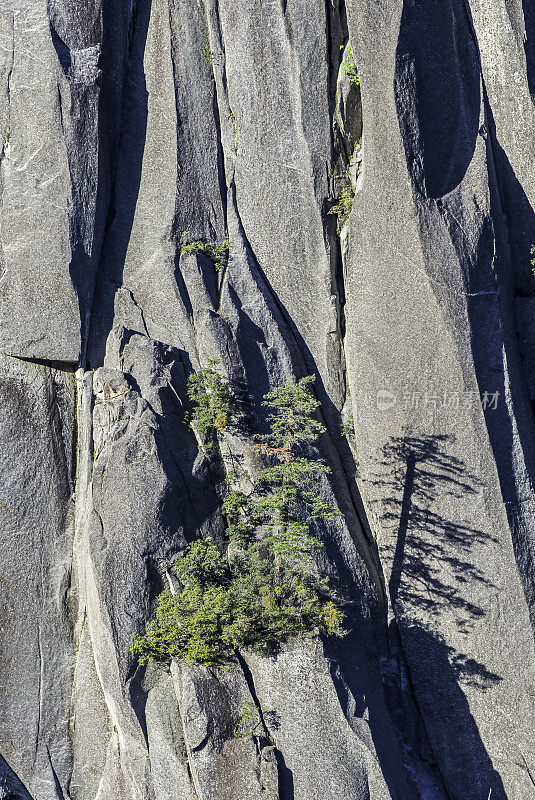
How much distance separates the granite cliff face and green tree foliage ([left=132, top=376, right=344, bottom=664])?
1.27 feet

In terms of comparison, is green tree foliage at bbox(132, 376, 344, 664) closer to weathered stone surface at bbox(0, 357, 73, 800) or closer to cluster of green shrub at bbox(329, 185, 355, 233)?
weathered stone surface at bbox(0, 357, 73, 800)

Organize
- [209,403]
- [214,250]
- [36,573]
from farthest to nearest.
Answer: [214,250], [36,573], [209,403]

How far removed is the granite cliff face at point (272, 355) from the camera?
13.7 meters

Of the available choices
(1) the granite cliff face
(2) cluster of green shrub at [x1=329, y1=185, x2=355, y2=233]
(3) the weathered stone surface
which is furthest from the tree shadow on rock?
(3) the weathered stone surface

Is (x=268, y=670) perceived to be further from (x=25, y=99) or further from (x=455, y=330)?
(x=25, y=99)

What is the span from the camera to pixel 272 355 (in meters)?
14.9

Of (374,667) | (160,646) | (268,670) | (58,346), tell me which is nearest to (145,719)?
(160,646)

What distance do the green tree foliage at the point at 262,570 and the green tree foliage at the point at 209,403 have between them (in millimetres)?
780

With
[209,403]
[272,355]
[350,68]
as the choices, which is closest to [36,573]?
[209,403]

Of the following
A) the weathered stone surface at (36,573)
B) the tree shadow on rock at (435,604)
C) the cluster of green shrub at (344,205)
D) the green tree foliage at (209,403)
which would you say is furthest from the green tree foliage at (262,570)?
the cluster of green shrub at (344,205)

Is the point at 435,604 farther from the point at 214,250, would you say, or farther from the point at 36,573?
the point at 214,250

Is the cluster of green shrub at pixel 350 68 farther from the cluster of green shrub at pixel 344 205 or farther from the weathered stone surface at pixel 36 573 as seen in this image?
the weathered stone surface at pixel 36 573

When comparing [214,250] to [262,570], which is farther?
[214,250]

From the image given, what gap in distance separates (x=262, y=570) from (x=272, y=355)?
4.07m
